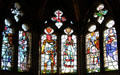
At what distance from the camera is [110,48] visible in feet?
65.6

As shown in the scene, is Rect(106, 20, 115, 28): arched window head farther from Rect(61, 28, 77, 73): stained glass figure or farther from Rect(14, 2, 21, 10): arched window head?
Rect(14, 2, 21, 10): arched window head

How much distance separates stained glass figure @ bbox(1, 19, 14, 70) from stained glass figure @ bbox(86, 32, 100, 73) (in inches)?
127

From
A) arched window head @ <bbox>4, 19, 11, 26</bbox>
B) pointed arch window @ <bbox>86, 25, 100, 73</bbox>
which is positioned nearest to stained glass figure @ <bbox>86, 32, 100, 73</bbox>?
pointed arch window @ <bbox>86, 25, 100, 73</bbox>

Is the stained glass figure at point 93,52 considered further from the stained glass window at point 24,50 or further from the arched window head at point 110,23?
the stained glass window at point 24,50

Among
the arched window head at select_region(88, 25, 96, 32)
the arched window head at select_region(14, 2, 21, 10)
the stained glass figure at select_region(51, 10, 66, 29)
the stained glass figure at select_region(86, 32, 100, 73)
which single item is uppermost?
the arched window head at select_region(14, 2, 21, 10)

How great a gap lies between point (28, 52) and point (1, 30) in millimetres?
1535

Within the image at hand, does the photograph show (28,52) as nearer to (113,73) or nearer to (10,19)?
(10,19)

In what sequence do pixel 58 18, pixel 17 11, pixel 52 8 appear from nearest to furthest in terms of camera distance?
1. pixel 17 11
2. pixel 58 18
3. pixel 52 8

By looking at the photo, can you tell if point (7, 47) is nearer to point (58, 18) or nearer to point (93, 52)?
point (58, 18)

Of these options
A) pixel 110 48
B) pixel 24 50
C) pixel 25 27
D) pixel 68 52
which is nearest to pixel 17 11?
pixel 25 27

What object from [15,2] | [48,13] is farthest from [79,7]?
[15,2]

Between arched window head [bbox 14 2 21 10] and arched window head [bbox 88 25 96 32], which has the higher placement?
arched window head [bbox 14 2 21 10]

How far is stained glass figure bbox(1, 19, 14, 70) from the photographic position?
784 inches

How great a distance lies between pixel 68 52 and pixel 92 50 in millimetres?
1079
